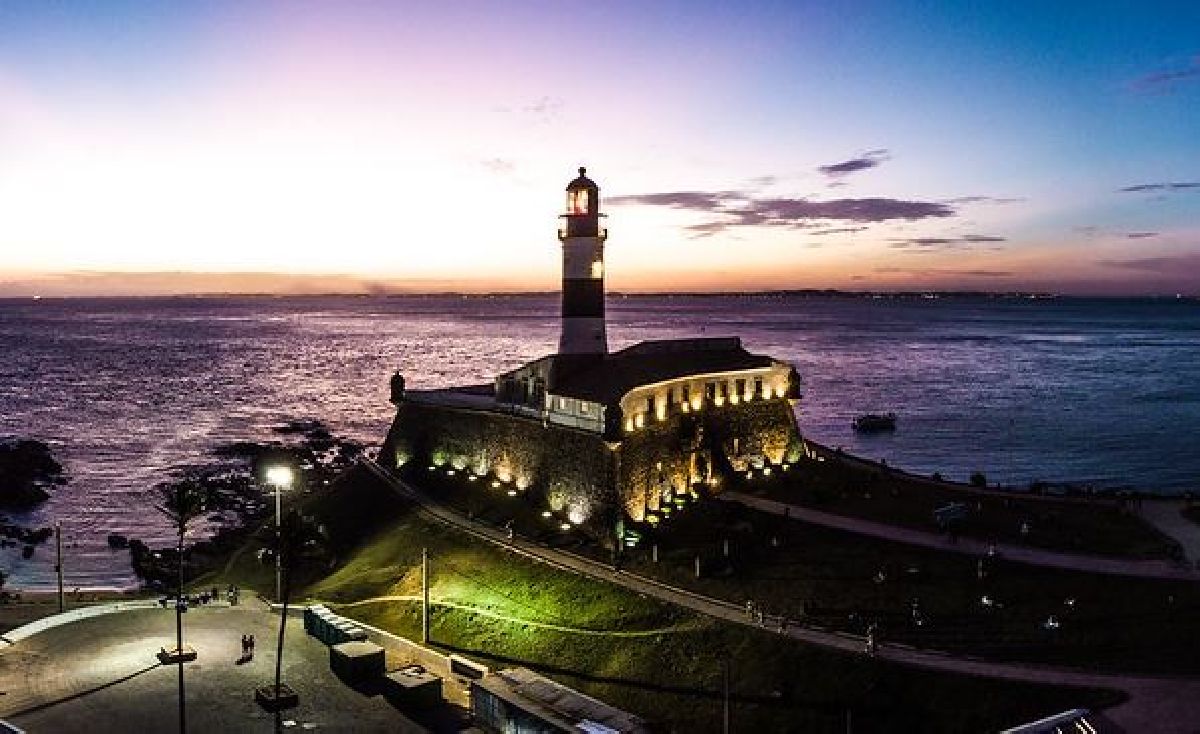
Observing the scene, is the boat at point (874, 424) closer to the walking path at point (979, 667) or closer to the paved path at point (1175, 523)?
the paved path at point (1175, 523)

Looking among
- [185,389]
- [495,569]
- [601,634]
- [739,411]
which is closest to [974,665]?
[601,634]

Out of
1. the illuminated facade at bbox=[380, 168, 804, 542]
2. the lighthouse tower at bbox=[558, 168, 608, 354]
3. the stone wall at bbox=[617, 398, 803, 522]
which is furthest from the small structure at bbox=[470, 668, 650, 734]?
the lighthouse tower at bbox=[558, 168, 608, 354]

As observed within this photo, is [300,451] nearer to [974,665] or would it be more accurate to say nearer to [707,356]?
[707,356]

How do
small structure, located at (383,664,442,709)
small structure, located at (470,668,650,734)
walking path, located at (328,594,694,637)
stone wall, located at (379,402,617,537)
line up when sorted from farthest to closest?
stone wall, located at (379,402,617,537), walking path, located at (328,594,694,637), small structure, located at (383,664,442,709), small structure, located at (470,668,650,734)

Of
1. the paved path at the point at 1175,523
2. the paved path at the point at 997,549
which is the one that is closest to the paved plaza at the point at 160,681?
the paved path at the point at 997,549

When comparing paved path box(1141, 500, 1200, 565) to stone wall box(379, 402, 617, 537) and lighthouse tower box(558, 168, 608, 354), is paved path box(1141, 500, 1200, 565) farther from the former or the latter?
lighthouse tower box(558, 168, 608, 354)

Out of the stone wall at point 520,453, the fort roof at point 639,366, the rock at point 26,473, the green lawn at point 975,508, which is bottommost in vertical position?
the rock at point 26,473
